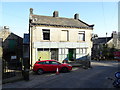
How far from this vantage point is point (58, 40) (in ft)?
68.1

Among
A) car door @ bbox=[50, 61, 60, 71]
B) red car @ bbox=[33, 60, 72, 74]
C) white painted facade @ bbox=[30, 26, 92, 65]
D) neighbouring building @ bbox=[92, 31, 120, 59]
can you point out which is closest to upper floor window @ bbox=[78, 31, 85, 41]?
white painted facade @ bbox=[30, 26, 92, 65]

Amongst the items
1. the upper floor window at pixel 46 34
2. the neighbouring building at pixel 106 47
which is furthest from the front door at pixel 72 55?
the neighbouring building at pixel 106 47

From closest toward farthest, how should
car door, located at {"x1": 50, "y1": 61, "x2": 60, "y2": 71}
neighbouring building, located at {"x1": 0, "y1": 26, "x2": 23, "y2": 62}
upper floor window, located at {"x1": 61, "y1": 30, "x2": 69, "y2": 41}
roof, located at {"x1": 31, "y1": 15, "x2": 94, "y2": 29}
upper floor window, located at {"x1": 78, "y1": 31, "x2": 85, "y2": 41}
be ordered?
car door, located at {"x1": 50, "y1": 61, "x2": 60, "y2": 71}
roof, located at {"x1": 31, "y1": 15, "x2": 94, "y2": 29}
upper floor window, located at {"x1": 61, "y1": 30, "x2": 69, "y2": 41}
neighbouring building, located at {"x1": 0, "y1": 26, "x2": 23, "y2": 62}
upper floor window, located at {"x1": 78, "y1": 31, "x2": 85, "y2": 41}

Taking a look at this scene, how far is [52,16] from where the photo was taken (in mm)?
24031

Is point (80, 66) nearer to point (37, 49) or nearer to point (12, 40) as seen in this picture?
point (37, 49)

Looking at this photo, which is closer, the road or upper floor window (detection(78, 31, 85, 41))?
the road

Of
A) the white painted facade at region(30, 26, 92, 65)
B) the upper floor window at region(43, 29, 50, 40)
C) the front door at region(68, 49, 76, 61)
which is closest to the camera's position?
the white painted facade at region(30, 26, 92, 65)

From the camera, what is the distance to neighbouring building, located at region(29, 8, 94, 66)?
62.9 ft

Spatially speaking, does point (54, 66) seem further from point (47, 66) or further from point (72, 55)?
point (72, 55)

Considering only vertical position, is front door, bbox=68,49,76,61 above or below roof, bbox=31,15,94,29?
below

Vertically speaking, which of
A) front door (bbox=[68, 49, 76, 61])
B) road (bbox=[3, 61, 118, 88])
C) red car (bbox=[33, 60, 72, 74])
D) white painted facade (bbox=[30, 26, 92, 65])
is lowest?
road (bbox=[3, 61, 118, 88])

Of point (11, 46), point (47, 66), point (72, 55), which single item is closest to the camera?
point (47, 66)

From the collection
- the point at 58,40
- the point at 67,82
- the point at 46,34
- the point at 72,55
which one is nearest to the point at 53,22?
the point at 46,34

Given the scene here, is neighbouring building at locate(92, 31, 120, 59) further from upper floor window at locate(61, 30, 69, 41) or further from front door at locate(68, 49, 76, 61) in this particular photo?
upper floor window at locate(61, 30, 69, 41)
